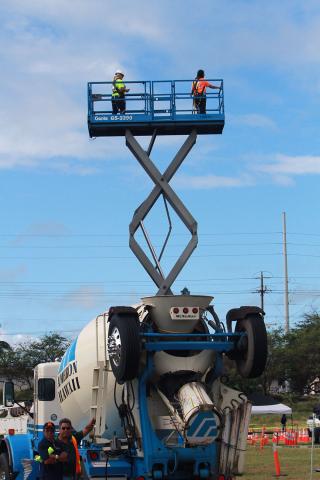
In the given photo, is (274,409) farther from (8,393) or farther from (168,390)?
(168,390)

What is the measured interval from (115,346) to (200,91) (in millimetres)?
16283

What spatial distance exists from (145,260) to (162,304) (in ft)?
51.1

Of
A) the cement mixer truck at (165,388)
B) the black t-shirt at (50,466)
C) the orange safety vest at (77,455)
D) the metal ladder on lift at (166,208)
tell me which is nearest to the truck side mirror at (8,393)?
the cement mixer truck at (165,388)

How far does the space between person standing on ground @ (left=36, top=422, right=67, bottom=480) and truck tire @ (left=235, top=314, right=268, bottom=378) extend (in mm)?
2690

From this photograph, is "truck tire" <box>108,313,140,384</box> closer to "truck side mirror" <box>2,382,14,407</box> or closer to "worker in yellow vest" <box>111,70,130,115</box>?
"truck side mirror" <box>2,382,14,407</box>

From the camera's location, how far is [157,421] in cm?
1210

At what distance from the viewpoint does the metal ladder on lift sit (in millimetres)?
27641

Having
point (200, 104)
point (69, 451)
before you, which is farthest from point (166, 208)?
point (69, 451)

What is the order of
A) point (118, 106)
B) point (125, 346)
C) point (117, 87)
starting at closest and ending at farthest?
point (125, 346) → point (117, 87) → point (118, 106)

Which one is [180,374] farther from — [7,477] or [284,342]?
[284,342]

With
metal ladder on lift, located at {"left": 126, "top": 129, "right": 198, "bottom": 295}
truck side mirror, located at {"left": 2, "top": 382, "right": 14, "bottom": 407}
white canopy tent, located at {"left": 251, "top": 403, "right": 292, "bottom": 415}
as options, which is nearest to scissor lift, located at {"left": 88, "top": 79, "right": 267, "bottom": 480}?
truck side mirror, located at {"left": 2, "top": 382, "right": 14, "bottom": 407}

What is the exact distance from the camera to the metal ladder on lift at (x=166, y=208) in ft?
90.7

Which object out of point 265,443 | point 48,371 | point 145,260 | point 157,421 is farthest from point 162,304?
point 265,443

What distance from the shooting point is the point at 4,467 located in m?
15.9
